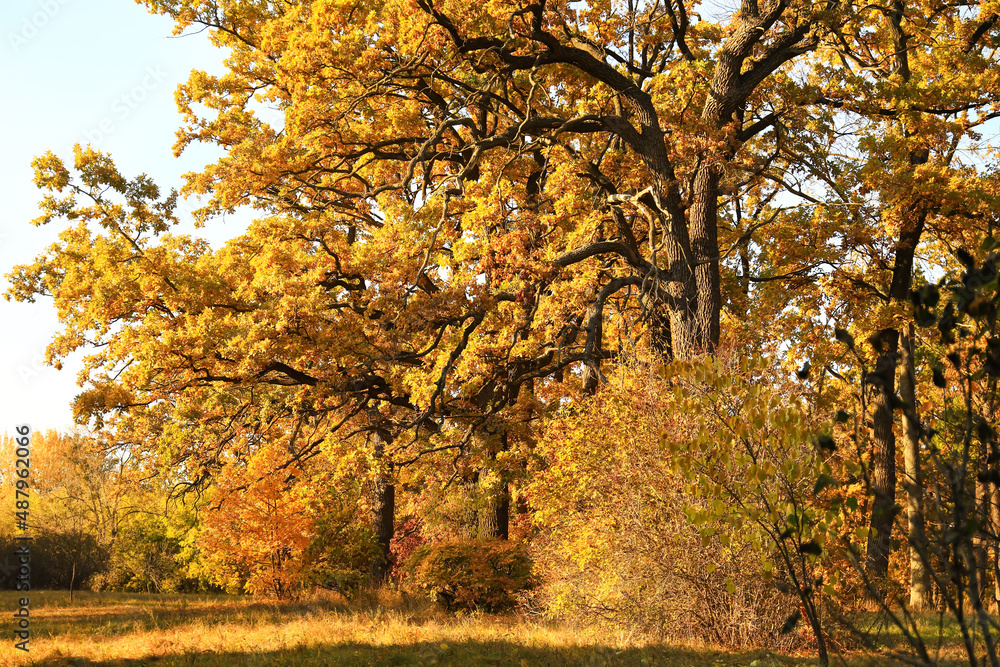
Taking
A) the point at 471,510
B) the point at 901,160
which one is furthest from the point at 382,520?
the point at 901,160

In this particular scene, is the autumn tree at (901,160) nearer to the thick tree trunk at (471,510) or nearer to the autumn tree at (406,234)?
the autumn tree at (406,234)

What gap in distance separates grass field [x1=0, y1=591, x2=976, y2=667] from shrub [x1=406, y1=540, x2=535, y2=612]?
607mm

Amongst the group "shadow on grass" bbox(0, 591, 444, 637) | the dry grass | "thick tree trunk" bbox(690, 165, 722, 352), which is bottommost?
"shadow on grass" bbox(0, 591, 444, 637)

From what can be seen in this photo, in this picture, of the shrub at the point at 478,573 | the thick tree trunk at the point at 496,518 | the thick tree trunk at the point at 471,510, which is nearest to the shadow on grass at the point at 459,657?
the shrub at the point at 478,573

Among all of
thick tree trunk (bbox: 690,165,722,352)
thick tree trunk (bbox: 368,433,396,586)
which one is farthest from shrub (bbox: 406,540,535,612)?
thick tree trunk (bbox: 690,165,722,352)

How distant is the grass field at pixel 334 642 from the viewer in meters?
9.05

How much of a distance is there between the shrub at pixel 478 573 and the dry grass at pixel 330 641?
2.09 ft

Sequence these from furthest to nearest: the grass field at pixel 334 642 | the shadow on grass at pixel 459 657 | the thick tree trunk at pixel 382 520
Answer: the thick tree trunk at pixel 382 520 < the grass field at pixel 334 642 < the shadow on grass at pixel 459 657

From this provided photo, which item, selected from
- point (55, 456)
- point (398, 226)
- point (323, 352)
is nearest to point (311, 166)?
point (398, 226)

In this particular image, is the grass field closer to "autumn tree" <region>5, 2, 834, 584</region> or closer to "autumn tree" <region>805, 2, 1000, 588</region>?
"autumn tree" <region>5, 2, 834, 584</region>

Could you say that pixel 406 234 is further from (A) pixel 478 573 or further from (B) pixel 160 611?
(B) pixel 160 611

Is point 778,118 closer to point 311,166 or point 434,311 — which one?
point 434,311

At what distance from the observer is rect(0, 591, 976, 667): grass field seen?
9055 mm

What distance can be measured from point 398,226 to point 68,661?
8.42 metres
